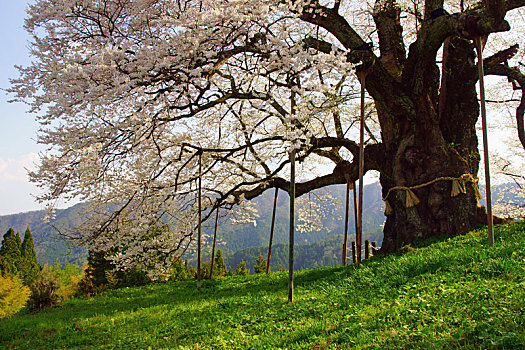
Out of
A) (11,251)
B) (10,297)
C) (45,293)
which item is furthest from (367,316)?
(11,251)

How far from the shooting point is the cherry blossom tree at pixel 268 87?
23.2 feet

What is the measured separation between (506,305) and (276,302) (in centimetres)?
376

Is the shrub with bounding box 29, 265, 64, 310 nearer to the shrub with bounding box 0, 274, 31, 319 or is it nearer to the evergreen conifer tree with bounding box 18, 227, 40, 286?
the shrub with bounding box 0, 274, 31, 319

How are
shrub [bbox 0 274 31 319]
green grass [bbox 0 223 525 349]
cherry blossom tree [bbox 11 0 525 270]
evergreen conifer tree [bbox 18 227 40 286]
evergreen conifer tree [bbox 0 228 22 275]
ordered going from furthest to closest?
evergreen conifer tree [bbox 0 228 22 275]
evergreen conifer tree [bbox 18 227 40 286]
shrub [bbox 0 274 31 319]
cherry blossom tree [bbox 11 0 525 270]
green grass [bbox 0 223 525 349]

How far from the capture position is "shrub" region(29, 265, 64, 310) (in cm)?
1112

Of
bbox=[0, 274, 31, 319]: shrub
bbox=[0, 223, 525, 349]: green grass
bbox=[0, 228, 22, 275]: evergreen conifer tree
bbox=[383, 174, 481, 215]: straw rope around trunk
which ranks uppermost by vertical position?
bbox=[383, 174, 481, 215]: straw rope around trunk

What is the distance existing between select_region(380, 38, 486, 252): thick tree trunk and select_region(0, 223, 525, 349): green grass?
0.86 metres

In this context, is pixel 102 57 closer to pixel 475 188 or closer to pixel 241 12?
pixel 241 12

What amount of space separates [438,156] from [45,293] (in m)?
12.5

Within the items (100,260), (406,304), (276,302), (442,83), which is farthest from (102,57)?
(100,260)

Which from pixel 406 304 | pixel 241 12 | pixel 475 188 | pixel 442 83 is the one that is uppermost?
pixel 241 12

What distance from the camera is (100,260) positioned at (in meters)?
31.2

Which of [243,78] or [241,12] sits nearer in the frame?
[241,12]

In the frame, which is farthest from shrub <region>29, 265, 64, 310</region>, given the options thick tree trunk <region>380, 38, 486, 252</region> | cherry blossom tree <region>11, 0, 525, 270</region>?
thick tree trunk <region>380, 38, 486, 252</region>
